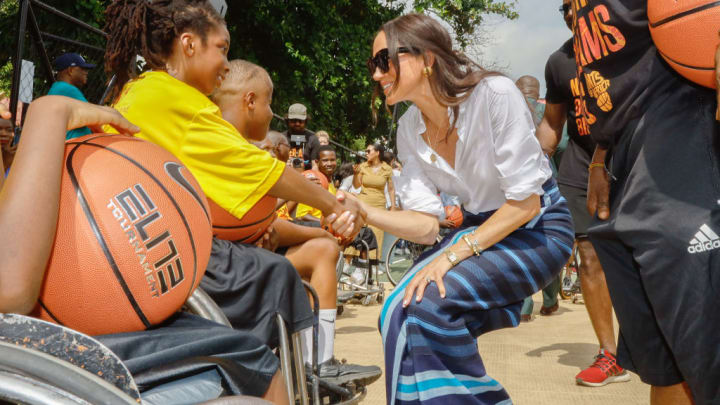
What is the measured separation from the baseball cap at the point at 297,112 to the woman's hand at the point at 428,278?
22.1 ft

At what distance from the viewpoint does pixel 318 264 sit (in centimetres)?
364

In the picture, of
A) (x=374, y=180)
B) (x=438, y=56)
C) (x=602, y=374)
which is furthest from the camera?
(x=374, y=180)

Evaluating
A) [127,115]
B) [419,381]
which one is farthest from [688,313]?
[127,115]

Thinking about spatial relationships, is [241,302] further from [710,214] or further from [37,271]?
[710,214]

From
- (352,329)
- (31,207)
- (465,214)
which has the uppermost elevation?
(31,207)

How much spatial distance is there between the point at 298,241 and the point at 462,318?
1436 mm

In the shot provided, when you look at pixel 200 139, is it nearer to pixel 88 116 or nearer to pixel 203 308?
pixel 203 308

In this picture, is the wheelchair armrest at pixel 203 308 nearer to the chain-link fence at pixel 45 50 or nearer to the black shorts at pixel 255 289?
the black shorts at pixel 255 289

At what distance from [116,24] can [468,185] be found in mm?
1724

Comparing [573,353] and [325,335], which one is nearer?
[325,335]

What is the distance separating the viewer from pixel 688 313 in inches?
74.7

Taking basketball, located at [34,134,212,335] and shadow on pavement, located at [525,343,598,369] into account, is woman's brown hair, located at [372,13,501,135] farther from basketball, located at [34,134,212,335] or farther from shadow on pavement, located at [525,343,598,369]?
shadow on pavement, located at [525,343,598,369]

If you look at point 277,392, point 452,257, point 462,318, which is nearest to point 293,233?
point 452,257

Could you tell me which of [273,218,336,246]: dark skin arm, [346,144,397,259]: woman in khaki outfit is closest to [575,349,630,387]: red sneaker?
[273,218,336,246]: dark skin arm
